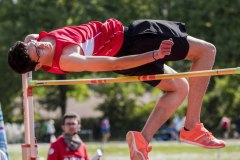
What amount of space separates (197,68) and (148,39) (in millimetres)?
599

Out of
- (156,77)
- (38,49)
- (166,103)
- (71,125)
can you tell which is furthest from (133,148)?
(71,125)

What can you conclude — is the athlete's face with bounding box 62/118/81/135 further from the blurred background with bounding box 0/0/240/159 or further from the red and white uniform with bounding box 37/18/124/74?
the blurred background with bounding box 0/0/240/159

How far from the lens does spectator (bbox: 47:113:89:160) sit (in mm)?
8633

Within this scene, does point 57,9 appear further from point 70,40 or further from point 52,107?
point 70,40

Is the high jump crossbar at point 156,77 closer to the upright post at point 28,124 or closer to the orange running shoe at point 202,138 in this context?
the upright post at point 28,124

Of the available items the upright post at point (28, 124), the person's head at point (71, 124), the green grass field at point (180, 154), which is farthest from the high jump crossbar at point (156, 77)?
the green grass field at point (180, 154)

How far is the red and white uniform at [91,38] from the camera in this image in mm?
5594

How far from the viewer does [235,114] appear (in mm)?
41656

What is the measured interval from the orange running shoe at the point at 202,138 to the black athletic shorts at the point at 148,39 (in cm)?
74

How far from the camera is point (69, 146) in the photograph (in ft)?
28.5

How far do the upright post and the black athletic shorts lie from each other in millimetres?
902


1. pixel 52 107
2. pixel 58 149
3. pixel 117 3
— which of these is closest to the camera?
pixel 58 149

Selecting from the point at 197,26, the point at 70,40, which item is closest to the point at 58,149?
the point at 70,40

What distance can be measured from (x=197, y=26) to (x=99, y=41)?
89.4 feet
